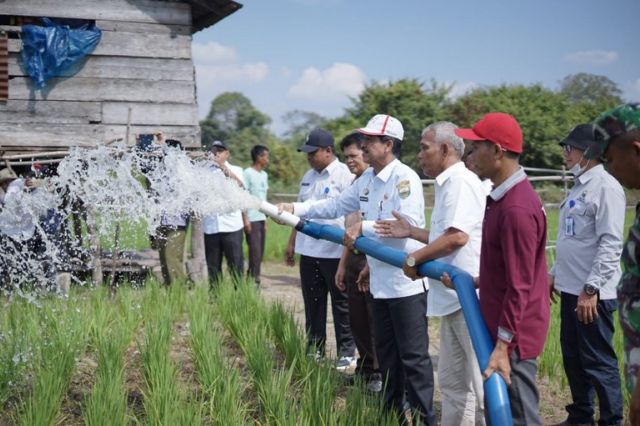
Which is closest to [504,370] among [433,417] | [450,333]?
[450,333]

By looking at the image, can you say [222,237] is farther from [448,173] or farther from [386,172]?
[448,173]

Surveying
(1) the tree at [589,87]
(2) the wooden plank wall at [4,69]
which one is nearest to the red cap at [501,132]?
(2) the wooden plank wall at [4,69]

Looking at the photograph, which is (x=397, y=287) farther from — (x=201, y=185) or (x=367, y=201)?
(x=201, y=185)

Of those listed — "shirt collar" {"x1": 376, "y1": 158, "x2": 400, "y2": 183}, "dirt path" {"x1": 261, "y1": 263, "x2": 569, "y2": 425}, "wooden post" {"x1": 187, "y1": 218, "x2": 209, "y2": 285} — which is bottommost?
"dirt path" {"x1": 261, "y1": 263, "x2": 569, "y2": 425}

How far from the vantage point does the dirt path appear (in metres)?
4.85

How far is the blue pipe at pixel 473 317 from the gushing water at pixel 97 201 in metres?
1.09

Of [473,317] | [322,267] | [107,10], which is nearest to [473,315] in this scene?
[473,317]

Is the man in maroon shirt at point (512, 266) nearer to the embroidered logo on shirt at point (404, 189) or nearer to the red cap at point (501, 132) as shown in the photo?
the red cap at point (501, 132)

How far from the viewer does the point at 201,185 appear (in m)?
4.99

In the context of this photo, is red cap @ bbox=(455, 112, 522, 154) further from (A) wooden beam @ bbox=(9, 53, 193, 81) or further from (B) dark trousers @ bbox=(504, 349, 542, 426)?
(A) wooden beam @ bbox=(9, 53, 193, 81)

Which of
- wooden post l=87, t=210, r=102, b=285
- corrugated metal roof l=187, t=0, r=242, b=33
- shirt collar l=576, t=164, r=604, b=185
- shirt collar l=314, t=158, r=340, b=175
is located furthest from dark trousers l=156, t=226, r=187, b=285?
shirt collar l=576, t=164, r=604, b=185

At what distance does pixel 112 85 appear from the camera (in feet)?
28.1

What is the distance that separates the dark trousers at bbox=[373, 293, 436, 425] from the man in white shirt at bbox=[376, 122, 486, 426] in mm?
241

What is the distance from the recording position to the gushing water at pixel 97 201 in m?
5.13
